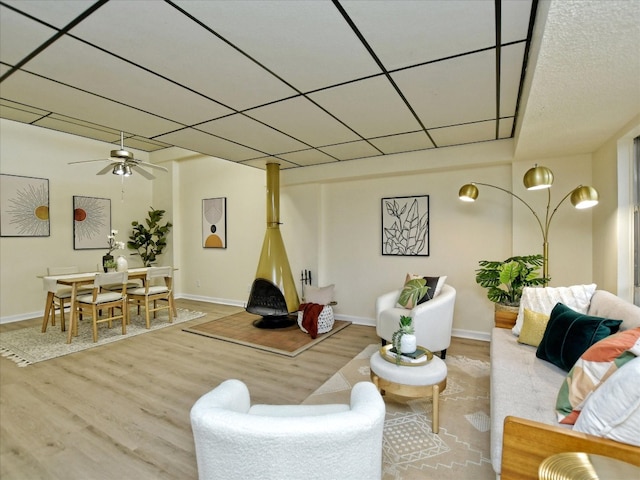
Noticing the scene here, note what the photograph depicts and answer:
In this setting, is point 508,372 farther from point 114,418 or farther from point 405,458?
point 114,418

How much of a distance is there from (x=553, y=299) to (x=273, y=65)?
280cm

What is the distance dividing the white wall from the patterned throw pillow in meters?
6.62

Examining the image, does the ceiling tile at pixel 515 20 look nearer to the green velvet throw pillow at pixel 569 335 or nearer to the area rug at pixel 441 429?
the green velvet throw pillow at pixel 569 335

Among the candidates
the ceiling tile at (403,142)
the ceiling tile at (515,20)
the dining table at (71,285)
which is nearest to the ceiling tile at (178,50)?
the ceiling tile at (515,20)

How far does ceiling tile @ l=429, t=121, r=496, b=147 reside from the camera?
318 cm

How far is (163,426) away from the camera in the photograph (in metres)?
2.20

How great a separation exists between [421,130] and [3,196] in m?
5.89

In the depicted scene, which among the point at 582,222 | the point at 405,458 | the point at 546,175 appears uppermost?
the point at 546,175

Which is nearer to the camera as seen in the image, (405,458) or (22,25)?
(22,25)

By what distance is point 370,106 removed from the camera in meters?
2.69

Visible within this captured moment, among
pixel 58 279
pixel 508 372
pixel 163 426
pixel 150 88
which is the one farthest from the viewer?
pixel 58 279

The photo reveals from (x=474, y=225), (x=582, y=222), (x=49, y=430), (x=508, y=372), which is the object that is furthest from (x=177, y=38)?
(x=582, y=222)

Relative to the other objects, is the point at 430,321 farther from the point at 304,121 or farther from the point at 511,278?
the point at 304,121

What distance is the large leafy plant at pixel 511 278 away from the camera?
121 inches
